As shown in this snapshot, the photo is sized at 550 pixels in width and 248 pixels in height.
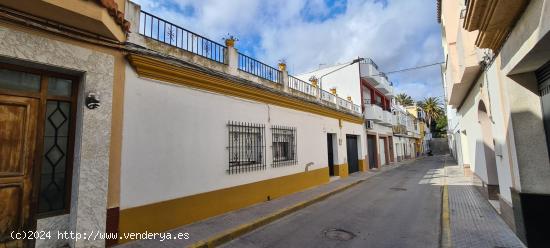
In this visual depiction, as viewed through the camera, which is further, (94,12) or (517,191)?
(517,191)

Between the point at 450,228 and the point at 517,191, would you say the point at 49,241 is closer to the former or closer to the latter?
the point at 450,228

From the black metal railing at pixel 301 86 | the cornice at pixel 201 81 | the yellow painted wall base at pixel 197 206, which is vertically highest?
the black metal railing at pixel 301 86

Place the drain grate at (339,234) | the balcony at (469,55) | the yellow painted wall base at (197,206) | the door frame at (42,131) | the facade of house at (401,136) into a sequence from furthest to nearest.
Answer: the facade of house at (401,136)
the balcony at (469,55)
the drain grate at (339,234)
the yellow painted wall base at (197,206)
the door frame at (42,131)

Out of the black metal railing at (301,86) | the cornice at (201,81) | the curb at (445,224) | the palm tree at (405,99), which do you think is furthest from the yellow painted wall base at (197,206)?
the palm tree at (405,99)

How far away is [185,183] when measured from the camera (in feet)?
19.1

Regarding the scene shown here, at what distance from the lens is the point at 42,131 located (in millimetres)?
4113

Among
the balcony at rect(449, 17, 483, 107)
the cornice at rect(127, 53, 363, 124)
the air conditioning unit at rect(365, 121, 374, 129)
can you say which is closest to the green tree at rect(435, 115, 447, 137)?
the air conditioning unit at rect(365, 121, 374, 129)

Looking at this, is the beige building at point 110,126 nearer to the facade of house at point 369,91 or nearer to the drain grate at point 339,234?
the drain grate at point 339,234

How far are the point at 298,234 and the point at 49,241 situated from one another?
4199mm

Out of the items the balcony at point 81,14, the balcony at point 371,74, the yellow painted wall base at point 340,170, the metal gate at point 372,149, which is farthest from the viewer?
the metal gate at point 372,149

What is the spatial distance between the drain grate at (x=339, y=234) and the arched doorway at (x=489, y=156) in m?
5.39

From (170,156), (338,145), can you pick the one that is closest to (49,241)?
(170,156)

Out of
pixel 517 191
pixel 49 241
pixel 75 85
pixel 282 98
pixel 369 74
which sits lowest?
pixel 49 241

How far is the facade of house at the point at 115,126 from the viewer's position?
12.6 ft
